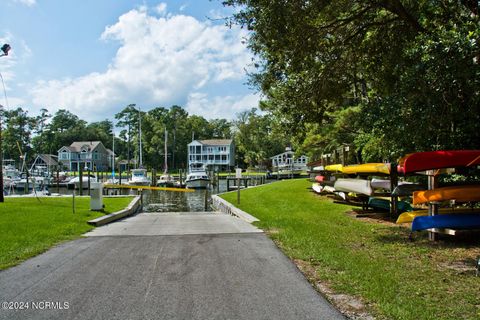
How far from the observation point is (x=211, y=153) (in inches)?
4210

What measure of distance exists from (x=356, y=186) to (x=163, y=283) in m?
11.7

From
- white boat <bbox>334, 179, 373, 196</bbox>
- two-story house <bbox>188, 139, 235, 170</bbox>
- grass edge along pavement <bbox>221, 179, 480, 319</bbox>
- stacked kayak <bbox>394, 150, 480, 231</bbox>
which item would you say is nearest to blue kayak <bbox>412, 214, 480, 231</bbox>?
stacked kayak <bbox>394, 150, 480, 231</bbox>

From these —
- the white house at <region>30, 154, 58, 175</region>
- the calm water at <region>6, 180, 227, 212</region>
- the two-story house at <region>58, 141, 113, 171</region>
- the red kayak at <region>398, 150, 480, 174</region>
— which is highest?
the two-story house at <region>58, 141, 113, 171</region>

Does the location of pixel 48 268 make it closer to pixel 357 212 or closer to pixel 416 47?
pixel 416 47

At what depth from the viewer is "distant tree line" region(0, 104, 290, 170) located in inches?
4146

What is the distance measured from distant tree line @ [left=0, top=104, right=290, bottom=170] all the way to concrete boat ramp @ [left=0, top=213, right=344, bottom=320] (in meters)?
92.0

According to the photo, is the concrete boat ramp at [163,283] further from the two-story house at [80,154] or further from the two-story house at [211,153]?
the two-story house at [80,154]

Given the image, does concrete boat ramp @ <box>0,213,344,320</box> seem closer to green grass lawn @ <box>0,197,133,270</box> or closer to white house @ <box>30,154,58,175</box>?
green grass lawn @ <box>0,197,133,270</box>

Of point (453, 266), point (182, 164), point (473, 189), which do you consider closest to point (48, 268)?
point (453, 266)

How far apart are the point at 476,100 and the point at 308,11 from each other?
4.40 m

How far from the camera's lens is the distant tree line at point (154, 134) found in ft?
346

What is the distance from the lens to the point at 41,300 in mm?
5352

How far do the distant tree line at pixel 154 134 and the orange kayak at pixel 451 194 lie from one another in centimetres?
9029

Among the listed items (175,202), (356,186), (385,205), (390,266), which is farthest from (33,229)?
(175,202)
